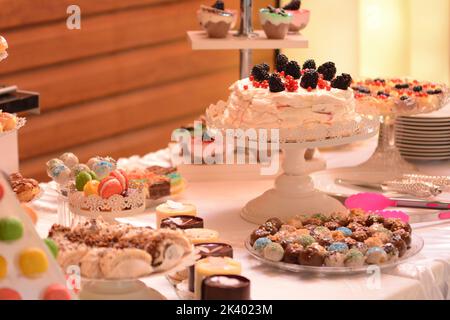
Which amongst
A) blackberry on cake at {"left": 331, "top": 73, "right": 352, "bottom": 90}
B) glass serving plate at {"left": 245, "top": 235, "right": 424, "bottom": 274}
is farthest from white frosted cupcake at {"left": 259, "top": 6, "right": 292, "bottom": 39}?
glass serving plate at {"left": 245, "top": 235, "right": 424, "bottom": 274}

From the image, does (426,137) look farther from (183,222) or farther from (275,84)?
(183,222)

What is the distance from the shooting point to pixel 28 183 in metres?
2.25

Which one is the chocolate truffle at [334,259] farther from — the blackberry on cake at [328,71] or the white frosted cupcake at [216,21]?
the white frosted cupcake at [216,21]

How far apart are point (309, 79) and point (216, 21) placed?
633 millimetres

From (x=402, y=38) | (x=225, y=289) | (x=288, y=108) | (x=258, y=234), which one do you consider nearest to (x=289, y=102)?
(x=288, y=108)

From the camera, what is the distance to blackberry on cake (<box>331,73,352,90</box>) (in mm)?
2498

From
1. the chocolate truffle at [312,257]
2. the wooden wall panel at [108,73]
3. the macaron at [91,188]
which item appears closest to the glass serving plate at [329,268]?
the chocolate truffle at [312,257]

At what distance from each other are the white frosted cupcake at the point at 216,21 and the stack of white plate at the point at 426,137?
2.15ft

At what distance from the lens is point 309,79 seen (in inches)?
96.5

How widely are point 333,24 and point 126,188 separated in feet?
8.34

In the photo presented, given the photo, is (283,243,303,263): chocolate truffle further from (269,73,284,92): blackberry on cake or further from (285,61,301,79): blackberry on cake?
(285,61,301,79): blackberry on cake

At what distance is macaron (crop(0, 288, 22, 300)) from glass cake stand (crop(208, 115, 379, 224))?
3.19 feet
